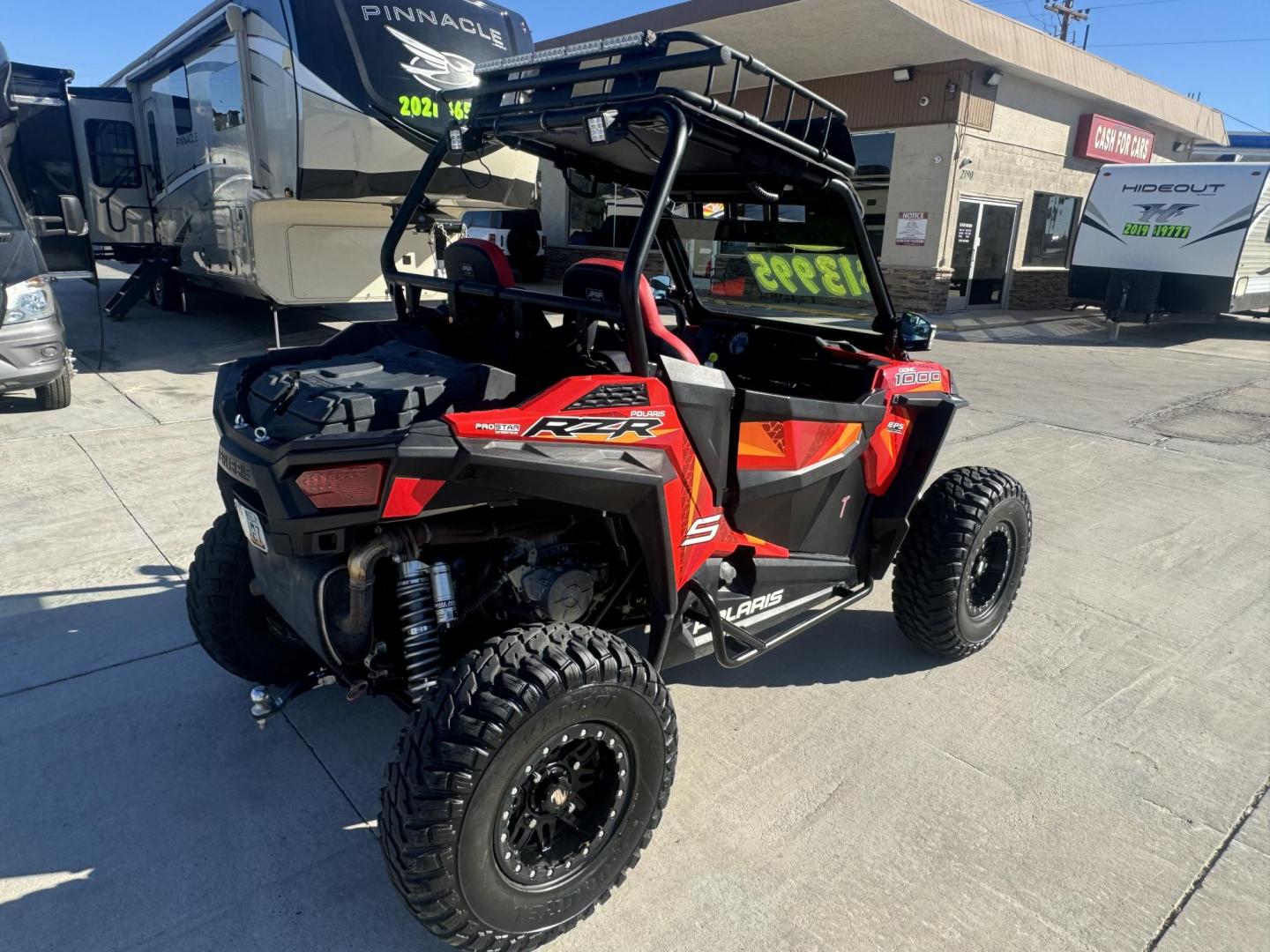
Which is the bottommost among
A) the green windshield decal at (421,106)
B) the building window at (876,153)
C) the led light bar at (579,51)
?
the led light bar at (579,51)

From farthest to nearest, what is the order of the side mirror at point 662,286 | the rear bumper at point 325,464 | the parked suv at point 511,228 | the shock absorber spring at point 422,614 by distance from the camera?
the parked suv at point 511,228
the side mirror at point 662,286
the shock absorber spring at point 422,614
the rear bumper at point 325,464

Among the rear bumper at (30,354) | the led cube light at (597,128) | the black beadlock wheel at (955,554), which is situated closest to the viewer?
the led cube light at (597,128)

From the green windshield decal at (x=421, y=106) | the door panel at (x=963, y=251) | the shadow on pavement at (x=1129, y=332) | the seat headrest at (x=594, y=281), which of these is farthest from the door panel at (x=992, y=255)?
the seat headrest at (x=594, y=281)

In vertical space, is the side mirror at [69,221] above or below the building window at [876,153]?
below

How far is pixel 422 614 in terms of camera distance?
2.11 meters

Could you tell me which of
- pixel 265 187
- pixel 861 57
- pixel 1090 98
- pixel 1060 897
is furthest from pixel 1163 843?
pixel 1090 98

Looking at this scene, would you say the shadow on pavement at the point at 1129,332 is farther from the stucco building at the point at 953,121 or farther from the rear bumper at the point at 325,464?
the rear bumper at the point at 325,464

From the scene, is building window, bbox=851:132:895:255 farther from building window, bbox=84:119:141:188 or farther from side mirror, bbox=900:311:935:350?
side mirror, bbox=900:311:935:350

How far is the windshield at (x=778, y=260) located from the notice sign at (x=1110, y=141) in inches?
669

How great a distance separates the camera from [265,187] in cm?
812

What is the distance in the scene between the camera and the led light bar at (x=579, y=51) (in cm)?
213

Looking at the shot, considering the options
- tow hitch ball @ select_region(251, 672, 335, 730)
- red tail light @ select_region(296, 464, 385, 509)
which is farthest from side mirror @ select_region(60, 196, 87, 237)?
red tail light @ select_region(296, 464, 385, 509)

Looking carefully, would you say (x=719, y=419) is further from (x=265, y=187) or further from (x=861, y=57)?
(x=861, y=57)

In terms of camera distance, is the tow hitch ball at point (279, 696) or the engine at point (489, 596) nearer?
the engine at point (489, 596)
